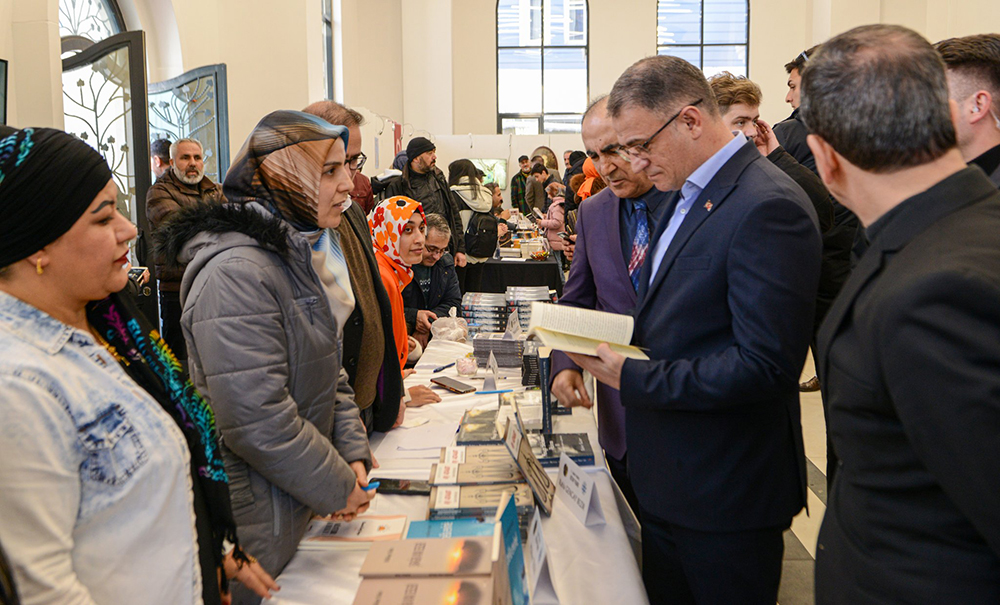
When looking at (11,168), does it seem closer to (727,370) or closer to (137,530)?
(137,530)

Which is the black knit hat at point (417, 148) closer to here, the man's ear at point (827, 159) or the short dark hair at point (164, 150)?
the short dark hair at point (164, 150)

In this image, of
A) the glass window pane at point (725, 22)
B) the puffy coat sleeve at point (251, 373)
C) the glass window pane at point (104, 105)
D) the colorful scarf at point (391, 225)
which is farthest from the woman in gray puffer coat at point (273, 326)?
the glass window pane at point (725, 22)

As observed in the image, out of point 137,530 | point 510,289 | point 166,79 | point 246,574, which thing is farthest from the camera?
point 166,79

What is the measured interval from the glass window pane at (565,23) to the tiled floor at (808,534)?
45.4 feet

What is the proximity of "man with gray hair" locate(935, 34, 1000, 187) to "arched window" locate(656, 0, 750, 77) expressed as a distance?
1560 cm

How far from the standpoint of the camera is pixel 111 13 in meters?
5.57

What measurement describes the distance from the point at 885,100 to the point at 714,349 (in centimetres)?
67

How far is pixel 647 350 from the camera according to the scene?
4.94ft

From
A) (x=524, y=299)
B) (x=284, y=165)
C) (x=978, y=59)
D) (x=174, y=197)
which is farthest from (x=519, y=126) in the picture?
(x=284, y=165)

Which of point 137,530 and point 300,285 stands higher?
point 300,285

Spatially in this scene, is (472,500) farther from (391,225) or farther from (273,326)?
(391,225)

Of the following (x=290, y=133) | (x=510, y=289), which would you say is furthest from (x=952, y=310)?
(x=510, y=289)

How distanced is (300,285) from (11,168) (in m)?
0.59

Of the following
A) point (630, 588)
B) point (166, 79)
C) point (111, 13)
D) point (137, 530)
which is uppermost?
point (111, 13)
